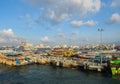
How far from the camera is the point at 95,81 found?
39.2m

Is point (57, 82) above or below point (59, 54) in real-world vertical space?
below

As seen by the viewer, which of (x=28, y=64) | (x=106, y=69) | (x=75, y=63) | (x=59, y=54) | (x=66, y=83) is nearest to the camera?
(x=66, y=83)

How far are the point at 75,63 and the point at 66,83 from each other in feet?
71.4

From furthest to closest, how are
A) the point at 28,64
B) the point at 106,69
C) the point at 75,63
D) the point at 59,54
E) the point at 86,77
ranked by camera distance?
the point at 59,54, the point at 28,64, the point at 75,63, the point at 106,69, the point at 86,77

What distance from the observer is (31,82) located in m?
39.2

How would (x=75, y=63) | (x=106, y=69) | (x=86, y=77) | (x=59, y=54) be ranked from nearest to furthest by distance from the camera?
(x=86, y=77) < (x=106, y=69) < (x=75, y=63) < (x=59, y=54)

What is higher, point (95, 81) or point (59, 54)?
point (59, 54)

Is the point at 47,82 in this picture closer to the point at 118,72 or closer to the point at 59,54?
the point at 118,72

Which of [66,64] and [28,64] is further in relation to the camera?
[28,64]

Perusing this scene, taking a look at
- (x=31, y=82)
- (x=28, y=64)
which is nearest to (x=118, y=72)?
(x=31, y=82)

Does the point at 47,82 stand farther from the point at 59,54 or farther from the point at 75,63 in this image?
the point at 59,54

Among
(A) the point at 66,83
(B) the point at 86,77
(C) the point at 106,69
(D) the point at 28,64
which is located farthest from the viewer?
(D) the point at 28,64

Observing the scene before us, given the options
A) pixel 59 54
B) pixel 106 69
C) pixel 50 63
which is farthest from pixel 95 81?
pixel 59 54

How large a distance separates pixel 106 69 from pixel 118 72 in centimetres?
388
